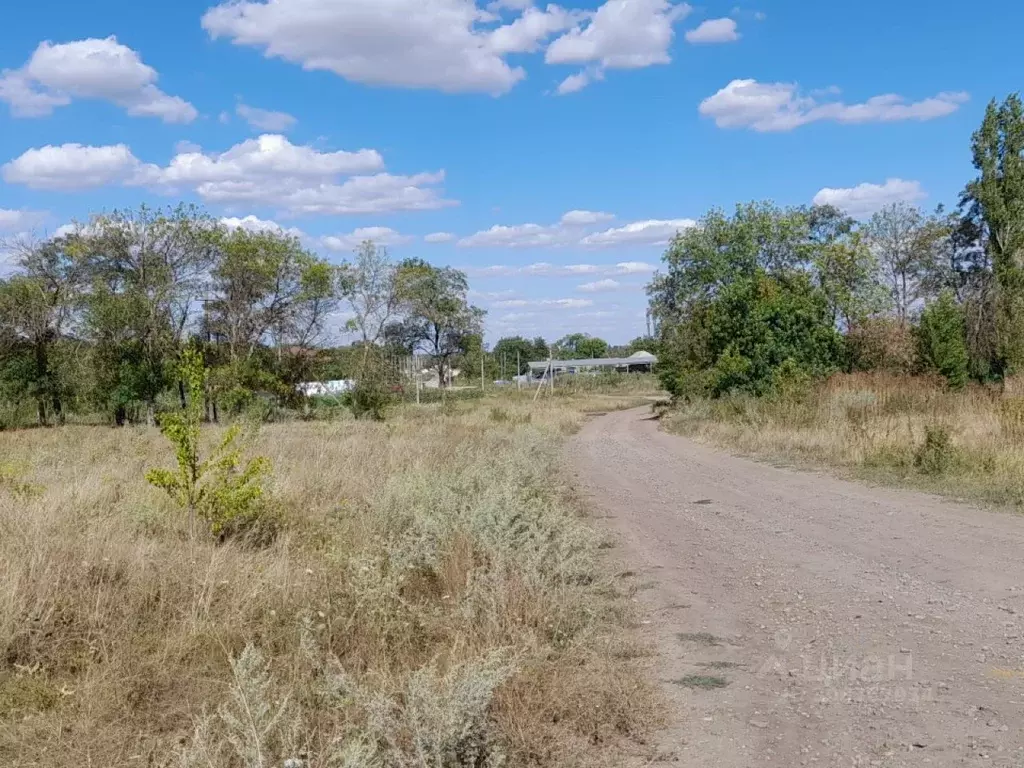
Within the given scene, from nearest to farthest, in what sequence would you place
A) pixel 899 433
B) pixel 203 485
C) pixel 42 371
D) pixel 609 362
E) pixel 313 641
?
pixel 313 641, pixel 203 485, pixel 899 433, pixel 42 371, pixel 609 362

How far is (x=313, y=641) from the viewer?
15.7ft

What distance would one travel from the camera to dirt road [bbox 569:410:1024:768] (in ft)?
14.3

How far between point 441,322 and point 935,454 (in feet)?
241

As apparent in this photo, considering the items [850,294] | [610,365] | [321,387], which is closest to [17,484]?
[321,387]

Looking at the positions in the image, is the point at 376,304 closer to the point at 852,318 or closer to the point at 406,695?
the point at 852,318

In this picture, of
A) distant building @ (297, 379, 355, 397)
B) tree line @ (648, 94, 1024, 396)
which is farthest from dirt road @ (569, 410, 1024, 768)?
distant building @ (297, 379, 355, 397)

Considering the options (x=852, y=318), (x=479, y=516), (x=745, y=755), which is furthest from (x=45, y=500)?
(x=852, y=318)

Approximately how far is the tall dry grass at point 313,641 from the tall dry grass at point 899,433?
27.0 ft

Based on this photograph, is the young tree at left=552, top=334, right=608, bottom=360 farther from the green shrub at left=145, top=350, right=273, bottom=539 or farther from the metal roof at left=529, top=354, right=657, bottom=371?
the green shrub at left=145, top=350, right=273, bottom=539

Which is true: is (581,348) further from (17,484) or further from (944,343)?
(17,484)

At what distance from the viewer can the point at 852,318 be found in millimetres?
48250

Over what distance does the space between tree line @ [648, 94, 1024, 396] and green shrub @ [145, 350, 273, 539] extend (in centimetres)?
2213

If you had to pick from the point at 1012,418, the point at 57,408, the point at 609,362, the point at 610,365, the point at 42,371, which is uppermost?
the point at 42,371

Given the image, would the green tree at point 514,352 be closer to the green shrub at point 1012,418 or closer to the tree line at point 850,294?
the tree line at point 850,294
